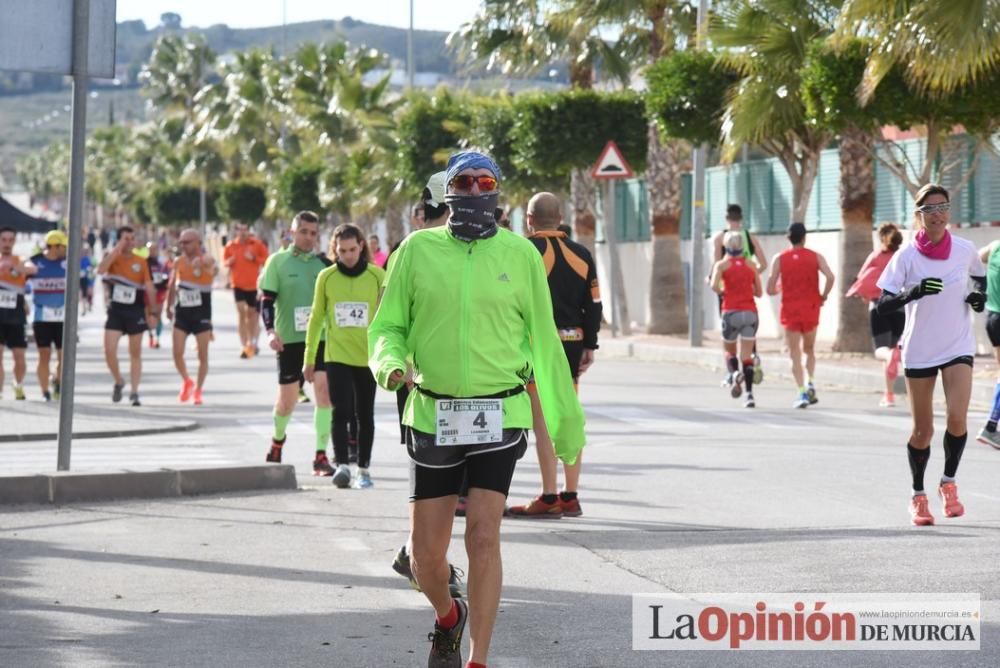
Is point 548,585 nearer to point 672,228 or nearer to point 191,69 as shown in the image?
point 672,228

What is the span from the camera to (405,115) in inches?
1750

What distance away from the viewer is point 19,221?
928 inches

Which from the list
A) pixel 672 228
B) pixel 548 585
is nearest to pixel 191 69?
pixel 672 228

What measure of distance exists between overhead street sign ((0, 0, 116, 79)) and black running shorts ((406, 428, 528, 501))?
5833 mm

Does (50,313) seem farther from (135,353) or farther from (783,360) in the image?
(783,360)

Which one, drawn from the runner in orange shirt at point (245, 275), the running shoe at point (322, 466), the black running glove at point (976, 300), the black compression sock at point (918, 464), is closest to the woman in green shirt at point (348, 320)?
the running shoe at point (322, 466)

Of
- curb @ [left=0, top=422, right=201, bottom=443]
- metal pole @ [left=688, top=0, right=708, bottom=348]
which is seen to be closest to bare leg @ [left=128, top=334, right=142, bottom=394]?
curb @ [left=0, top=422, right=201, bottom=443]

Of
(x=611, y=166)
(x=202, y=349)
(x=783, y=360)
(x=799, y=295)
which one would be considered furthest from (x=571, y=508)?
(x=611, y=166)

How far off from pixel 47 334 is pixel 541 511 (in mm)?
11192

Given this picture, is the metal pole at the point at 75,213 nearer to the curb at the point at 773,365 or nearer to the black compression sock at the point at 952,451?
the black compression sock at the point at 952,451

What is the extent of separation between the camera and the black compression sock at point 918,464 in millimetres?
9961

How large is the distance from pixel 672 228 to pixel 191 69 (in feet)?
214

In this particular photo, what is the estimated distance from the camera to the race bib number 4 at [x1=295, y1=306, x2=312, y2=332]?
1323cm

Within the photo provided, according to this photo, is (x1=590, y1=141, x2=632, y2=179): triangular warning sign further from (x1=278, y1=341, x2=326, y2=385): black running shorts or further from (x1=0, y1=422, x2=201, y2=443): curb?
(x1=278, y1=341, x2=326, y2=385): black running shorts
